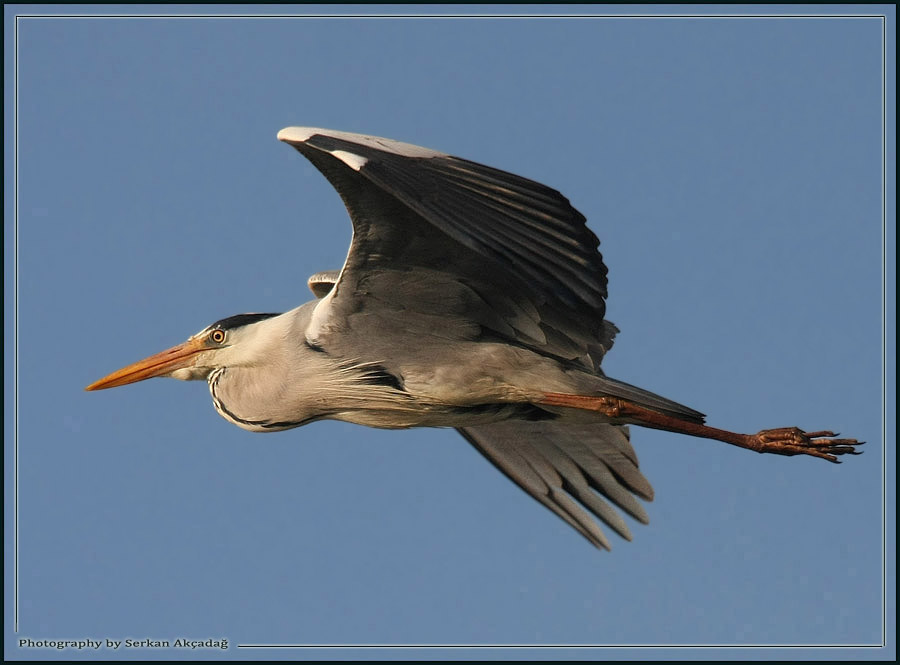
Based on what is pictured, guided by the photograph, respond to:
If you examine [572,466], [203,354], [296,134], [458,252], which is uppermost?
[296,134]

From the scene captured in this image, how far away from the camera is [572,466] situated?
9.94 metres

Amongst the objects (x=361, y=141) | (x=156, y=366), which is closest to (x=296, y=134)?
(x=361, y=141)

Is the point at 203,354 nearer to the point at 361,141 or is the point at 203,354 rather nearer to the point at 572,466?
the point at 361,141

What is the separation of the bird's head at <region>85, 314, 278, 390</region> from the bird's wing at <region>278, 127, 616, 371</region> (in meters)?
0.80

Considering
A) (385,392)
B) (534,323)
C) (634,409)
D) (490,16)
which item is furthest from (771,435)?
(490,16)

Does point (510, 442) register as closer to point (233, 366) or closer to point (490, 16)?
point (233, 366)

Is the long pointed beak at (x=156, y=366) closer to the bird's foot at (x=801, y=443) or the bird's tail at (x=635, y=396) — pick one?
the bird's tail at (x=635, y=396)

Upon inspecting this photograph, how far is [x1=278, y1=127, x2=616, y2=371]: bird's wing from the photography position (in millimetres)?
7078

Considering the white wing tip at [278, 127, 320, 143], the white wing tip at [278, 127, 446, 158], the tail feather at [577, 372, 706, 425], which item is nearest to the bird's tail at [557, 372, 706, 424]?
the tail feather at [577, 372, 706, 425]

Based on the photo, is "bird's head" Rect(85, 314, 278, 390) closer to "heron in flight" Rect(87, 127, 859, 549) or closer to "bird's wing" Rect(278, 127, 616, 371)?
"heron in flight" Rect(87, 127, 859, 549)

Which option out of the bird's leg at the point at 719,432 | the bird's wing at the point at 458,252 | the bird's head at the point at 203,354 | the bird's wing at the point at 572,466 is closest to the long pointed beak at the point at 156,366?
the bird's head at the point at 203,354

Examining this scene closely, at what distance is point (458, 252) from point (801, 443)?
2492mm

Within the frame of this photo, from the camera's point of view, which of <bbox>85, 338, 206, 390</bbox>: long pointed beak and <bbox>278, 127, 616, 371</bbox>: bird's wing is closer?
<bbox>278, 127, 616, 371</bbox>: bird's wing

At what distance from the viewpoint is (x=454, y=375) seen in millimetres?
8219
